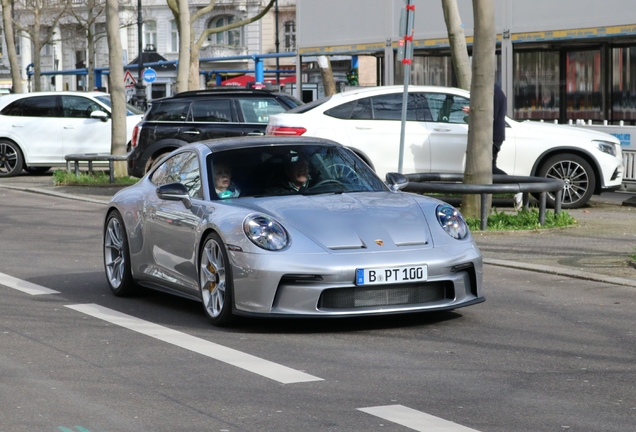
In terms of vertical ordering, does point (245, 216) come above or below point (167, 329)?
above

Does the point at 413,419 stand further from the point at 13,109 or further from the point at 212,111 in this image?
the point at 13,109

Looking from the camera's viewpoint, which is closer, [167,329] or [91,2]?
[167,329]

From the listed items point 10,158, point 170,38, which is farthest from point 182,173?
point 170,38

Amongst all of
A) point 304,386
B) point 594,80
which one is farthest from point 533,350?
point 594,80

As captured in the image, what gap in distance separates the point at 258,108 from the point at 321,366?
14.3m

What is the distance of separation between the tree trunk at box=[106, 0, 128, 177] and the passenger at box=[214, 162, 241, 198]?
14.6 m

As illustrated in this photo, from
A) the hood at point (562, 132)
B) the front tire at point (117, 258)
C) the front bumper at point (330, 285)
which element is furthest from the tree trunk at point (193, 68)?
the front bumper at point (330, 285)

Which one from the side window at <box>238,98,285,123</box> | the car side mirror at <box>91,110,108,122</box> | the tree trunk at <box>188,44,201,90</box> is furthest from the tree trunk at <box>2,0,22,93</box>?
the side window at <box>238,98,285,123</box>

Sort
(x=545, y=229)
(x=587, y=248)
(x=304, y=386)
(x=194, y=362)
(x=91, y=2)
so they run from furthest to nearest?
(x=91, y=2), (x=545, y=229), (x=587, y=248), (x=194, y=362), (x=304, y=386)

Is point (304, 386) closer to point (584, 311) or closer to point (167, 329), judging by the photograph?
point (167, 329)

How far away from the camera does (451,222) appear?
324 inches

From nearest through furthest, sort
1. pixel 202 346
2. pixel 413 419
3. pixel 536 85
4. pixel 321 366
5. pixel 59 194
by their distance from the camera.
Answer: pixel 413 419 < pixel 321 366 < pixel 202 346 < pixel 59 194 < pixel 536 85

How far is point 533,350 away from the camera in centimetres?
715

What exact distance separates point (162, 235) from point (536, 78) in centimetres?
1650
